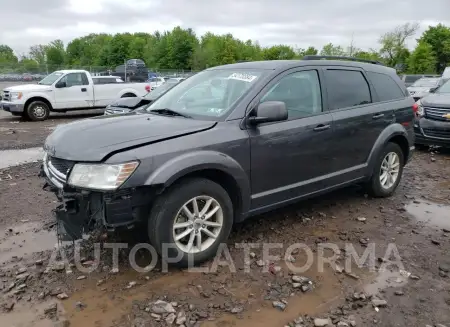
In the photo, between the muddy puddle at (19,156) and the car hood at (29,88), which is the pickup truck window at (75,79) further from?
the muddy puddle at (19,156)

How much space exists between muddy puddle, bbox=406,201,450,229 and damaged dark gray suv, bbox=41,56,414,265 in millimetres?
673

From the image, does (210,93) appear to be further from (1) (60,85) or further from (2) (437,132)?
(1) (60,85)

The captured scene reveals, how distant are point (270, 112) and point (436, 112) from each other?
6159 millimetres

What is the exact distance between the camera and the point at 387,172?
214 inches

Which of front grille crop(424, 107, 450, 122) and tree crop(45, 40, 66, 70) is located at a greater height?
tree crop(45, 40, 66, 70)

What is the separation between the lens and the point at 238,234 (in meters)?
4.29

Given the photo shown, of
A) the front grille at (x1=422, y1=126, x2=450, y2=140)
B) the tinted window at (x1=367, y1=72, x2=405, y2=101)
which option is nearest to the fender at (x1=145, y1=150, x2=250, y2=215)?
the tinted window at (x1=367, y1=72, x2=405, y2=101)

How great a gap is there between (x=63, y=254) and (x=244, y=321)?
6.35ft

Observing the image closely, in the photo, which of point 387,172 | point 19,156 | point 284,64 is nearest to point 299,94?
point 284,64

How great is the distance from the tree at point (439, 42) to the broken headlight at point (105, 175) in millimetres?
62029

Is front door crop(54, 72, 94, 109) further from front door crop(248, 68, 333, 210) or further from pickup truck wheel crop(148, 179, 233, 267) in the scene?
pickup truck wheel crop(148, 179, 233, 267)

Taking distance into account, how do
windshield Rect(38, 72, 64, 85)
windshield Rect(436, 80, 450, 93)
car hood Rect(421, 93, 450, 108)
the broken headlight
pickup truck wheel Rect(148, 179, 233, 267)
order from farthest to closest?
windshield Rect(38, 72, 64, 85) < windshield Rect(436, 80, 450, 93) < car hood Rect(421, 93, 450, 108) < pickup truck wheel Rect(148, 179, 233, 267) < the broken headlight

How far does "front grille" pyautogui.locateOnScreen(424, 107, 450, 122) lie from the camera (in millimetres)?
8164

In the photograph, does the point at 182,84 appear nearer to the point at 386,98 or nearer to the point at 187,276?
the point at 187,276
